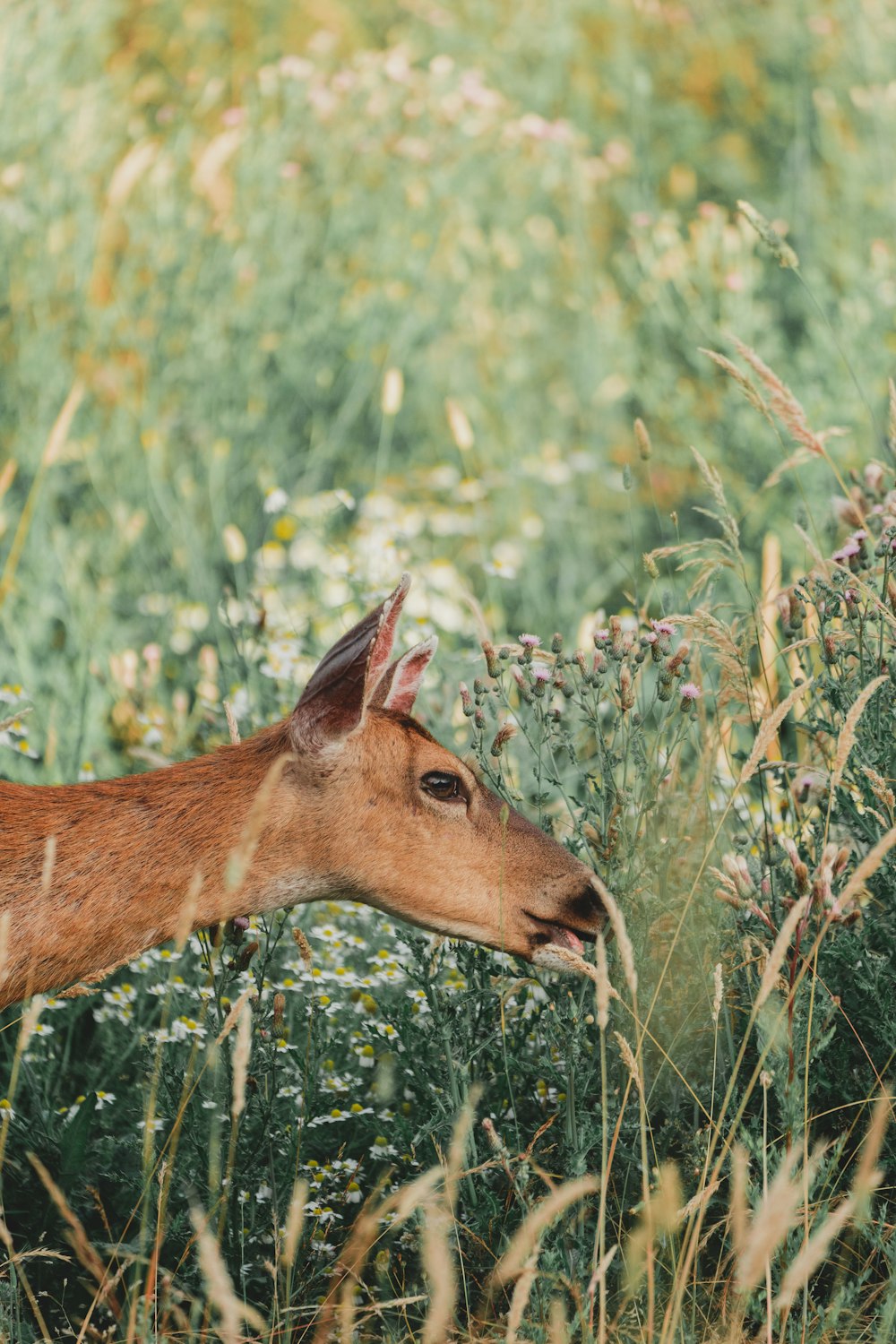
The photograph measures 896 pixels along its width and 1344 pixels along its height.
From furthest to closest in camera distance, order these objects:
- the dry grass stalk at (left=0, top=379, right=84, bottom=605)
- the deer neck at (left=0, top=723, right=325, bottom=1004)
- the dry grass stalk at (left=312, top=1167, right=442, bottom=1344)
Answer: the dry grass stalk at (left=0, top=379, right=84, bottom=605) → the deer neck at (left=0, top=723, right=325, bottom=1004) → the dry grass stalk at (left=312, top=1167, right=442, bottom=1344)

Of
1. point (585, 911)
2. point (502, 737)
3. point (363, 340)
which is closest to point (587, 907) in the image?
point (585, 911)

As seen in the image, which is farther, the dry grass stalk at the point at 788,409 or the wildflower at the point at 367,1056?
the wildflower at the point at 367,1056

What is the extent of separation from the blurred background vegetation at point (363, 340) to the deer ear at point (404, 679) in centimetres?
115

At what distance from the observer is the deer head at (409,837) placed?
2934 millimetres

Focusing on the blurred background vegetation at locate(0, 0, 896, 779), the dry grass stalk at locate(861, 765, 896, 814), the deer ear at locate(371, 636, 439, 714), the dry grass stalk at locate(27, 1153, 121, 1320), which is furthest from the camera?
the blurred background vegetation at locate(0, 0, 896, 779)

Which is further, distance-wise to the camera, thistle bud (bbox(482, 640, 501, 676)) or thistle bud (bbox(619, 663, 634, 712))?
thistle bud (bbox(482, 640, 501, 676))

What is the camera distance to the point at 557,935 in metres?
2.95

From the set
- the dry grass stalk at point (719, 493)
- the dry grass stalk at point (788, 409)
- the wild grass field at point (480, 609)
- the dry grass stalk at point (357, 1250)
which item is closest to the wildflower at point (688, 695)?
the wild grass field at point (480, 609)

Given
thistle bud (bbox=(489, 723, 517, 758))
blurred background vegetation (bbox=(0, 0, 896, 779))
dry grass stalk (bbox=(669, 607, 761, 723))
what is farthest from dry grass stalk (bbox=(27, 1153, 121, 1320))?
blurred background vegetation (bbox=(0, 0, 896, 779))

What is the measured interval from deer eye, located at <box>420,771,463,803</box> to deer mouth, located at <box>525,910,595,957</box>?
29 centimetres

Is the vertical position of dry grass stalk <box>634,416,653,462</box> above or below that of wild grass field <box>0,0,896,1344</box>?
above

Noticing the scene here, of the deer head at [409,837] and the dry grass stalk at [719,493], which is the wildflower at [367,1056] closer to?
the deer head at [409,837]

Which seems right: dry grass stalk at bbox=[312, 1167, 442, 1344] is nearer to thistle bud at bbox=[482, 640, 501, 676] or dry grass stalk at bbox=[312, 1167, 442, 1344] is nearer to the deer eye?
the deer eye

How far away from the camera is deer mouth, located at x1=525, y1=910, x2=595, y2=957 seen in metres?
2.95
